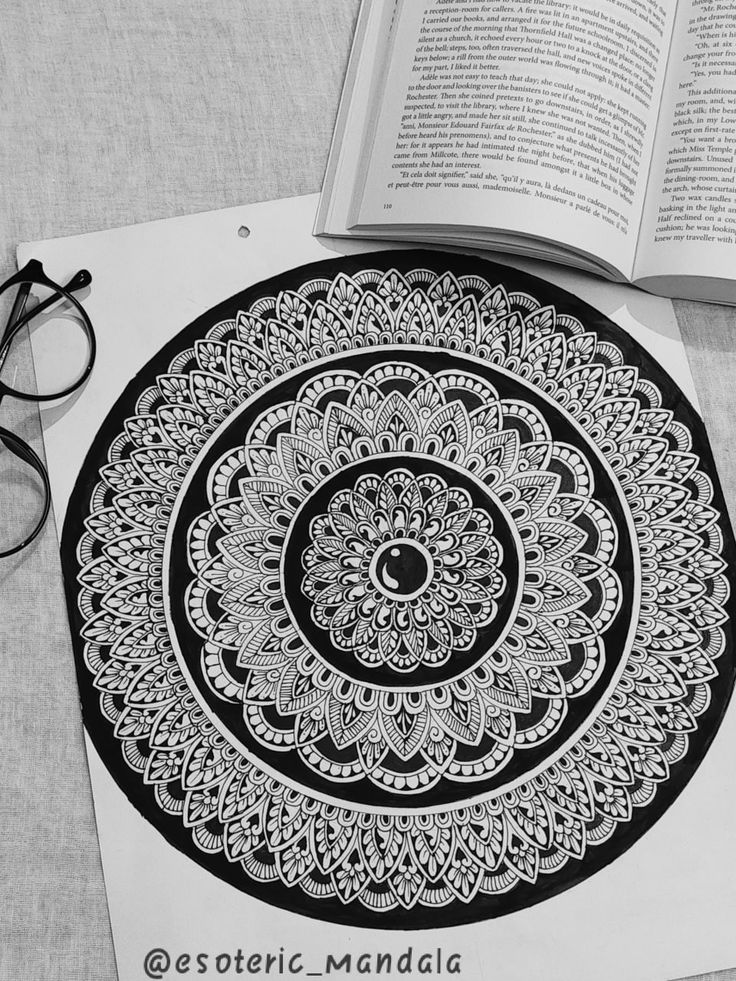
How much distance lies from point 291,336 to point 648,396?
24cm

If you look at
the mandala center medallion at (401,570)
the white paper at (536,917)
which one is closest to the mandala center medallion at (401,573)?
the mandala center medallion at (401,570)

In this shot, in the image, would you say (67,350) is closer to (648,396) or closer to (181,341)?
(181,341)

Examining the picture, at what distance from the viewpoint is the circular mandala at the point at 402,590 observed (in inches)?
18.8

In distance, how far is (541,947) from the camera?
0.47 metres

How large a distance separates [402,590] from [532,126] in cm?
31

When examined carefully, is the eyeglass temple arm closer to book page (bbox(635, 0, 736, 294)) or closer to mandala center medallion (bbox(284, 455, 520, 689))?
mandala center medallion (bbox(284, 455, 520, 689))

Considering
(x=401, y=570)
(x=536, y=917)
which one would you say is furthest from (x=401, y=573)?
(x=536, y=917)

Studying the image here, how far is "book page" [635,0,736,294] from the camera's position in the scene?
542 mm

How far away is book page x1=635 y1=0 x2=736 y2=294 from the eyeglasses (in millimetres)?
377

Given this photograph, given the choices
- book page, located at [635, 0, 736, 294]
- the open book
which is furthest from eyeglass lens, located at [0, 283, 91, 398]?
book page, located at [635, 0, 736, 294]

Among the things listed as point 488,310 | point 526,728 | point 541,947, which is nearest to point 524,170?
point 488,310

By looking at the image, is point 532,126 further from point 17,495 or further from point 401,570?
point 17,495

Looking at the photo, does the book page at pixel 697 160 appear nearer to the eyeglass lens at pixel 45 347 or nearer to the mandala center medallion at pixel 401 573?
the mandala center medallion at pixel 401 573

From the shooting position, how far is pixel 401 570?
1.69 ft
